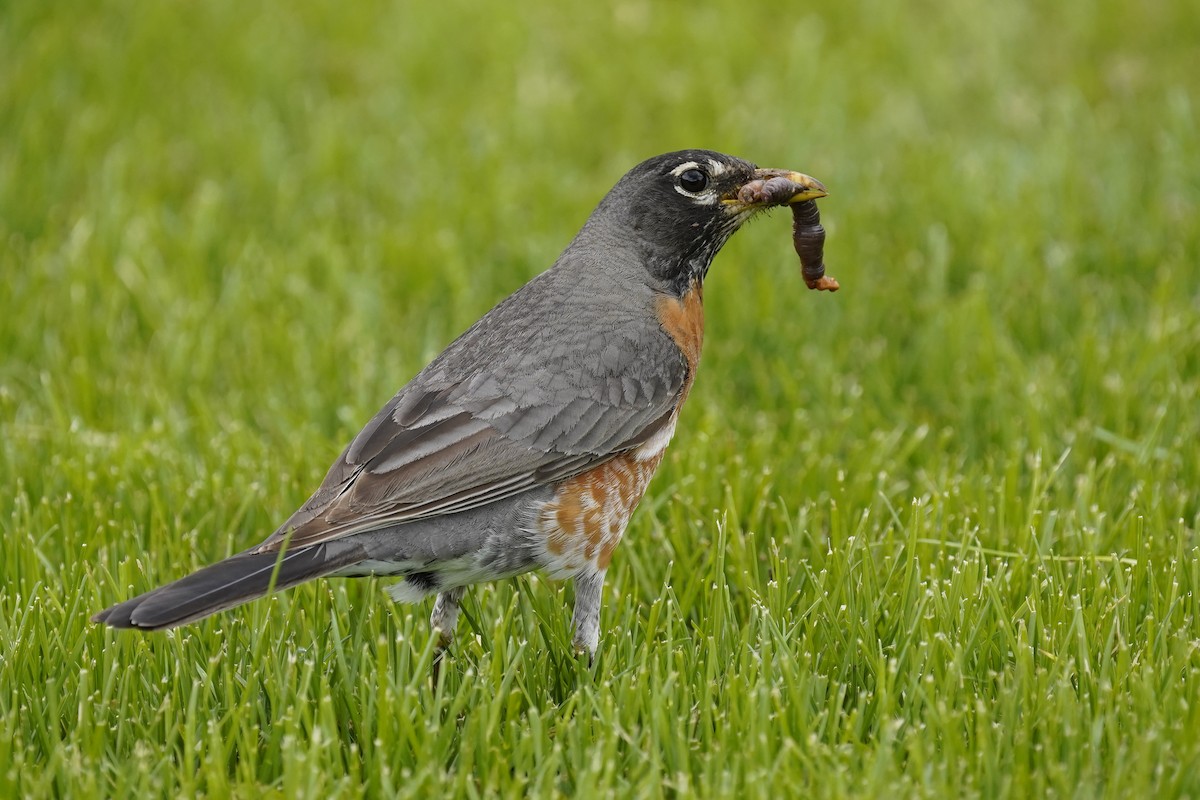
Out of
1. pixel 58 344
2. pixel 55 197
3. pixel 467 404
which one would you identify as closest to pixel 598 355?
pixel 467 404

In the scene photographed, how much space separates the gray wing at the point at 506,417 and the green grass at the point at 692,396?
30 centimetres

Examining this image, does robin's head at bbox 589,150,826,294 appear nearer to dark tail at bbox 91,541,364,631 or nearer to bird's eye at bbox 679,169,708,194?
bird's eye at bbox 679,169,708,194

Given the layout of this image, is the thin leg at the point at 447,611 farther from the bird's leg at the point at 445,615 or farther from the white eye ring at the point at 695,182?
the white eye ring at the point at 695,182

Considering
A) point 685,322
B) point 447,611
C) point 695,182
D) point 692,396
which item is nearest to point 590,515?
point 447,611

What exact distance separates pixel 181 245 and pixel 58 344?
108cm

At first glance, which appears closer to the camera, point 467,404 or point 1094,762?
point 1094,762

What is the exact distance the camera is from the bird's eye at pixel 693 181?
4.21 meters

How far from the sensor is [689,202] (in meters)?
4.23

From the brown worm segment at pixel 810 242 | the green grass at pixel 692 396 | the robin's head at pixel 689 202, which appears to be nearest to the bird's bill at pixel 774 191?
the robin's head at pixel 689 202

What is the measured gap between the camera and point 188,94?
8.46m

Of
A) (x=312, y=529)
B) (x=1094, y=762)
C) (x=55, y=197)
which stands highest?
(x=55, y=197)

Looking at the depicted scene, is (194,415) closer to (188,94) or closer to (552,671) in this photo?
(552,671)

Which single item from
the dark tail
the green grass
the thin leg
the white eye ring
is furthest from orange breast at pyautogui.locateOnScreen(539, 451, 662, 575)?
the white eye ring

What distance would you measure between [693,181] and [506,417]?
96 cm
